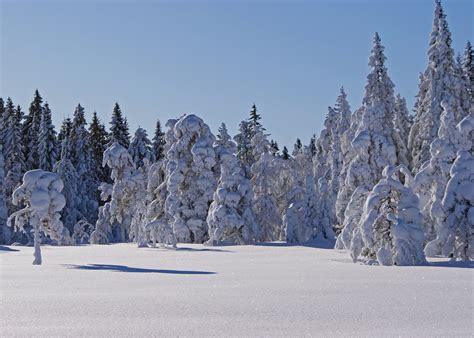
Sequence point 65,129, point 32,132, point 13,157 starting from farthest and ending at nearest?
1. point 65,129
2. point 32,132
3. point 13,157

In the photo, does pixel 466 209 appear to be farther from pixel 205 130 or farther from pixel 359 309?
pixel 205 130

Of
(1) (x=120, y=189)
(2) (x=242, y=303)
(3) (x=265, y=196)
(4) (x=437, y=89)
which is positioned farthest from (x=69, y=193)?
(2) (x=242, y=303)

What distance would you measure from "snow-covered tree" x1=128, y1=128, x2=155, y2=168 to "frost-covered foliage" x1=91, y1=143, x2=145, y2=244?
13.4 meters

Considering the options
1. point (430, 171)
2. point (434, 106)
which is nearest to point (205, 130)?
point (434, 106)

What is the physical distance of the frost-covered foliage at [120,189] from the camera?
141 feet

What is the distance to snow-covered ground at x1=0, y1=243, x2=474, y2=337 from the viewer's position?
7684mm

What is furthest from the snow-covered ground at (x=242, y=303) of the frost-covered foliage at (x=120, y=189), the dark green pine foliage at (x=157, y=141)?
the dark green pine foliage at (x=157, y=141)

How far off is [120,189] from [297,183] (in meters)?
14.7

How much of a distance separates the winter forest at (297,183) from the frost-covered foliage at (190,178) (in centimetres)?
8

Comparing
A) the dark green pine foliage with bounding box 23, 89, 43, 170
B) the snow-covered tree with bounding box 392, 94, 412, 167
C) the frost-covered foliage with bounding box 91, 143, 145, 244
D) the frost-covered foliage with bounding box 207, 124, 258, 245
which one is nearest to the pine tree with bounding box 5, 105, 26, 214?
the dark green pine foliage with bounding box 23, 89, 43, 170

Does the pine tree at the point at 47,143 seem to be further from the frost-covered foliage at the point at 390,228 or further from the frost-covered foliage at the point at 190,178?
the frost-covered foliage at the point at 390,228

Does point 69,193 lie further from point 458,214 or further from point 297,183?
point 458,214

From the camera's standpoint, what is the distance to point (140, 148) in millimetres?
60219

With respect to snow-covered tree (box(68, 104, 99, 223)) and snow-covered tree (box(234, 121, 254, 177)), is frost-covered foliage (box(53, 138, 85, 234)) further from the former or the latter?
snow-covered tree (box(234, 121, 254, 177))
